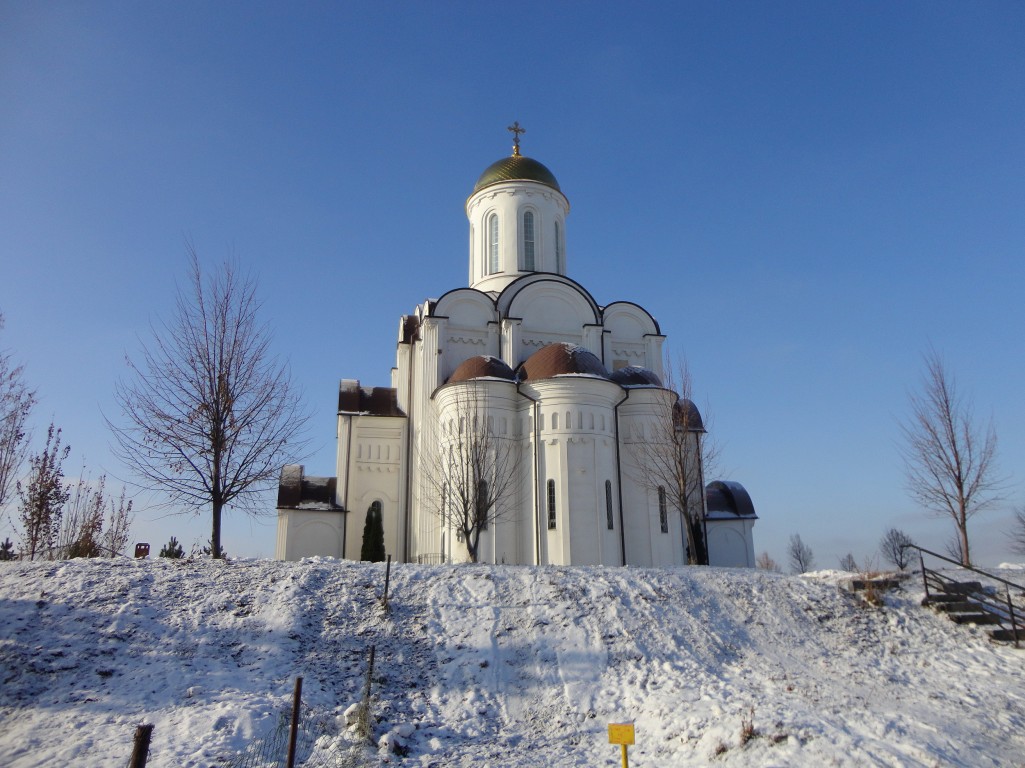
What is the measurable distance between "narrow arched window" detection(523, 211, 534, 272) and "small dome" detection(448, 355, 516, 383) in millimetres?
6450

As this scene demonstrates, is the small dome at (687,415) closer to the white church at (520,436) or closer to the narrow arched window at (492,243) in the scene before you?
the white church at (520,436)

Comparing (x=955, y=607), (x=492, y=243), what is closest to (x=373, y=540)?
(x=492, y=243)

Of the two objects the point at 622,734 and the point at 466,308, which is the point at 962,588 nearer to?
the point at 622,734

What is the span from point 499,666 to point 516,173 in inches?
881

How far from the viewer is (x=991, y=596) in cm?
1575

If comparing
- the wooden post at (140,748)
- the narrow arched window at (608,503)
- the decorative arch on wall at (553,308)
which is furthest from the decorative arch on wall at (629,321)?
the wooden post at (140,748)

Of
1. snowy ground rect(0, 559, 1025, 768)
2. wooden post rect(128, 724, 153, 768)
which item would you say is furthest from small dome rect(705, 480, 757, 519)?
wooden post rect(128, 724, 153, 768)

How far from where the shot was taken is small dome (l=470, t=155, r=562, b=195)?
31.0m

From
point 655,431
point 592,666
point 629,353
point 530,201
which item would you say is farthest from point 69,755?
point 530,201

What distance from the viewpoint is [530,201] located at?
30.8m

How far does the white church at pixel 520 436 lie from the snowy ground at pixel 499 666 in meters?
6.08

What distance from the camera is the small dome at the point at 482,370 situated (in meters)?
24.2

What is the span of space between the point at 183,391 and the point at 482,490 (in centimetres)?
836

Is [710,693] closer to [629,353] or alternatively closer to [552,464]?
[552,464]
